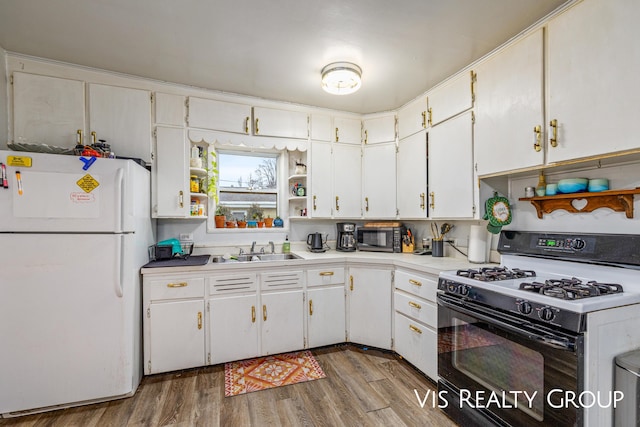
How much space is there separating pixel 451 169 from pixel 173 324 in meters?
2.53

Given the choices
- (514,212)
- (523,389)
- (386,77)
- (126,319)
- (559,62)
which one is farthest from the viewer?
(386,77)

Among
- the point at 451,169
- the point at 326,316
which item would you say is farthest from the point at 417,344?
the point at 451,169

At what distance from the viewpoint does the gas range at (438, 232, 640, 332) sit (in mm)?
1253

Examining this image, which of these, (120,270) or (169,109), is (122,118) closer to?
(169,109)

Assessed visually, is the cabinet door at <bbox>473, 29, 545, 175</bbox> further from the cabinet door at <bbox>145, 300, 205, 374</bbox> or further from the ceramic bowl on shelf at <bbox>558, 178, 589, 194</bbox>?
the cabinet door at <bbox>145, 300, 205, 374</bbox>

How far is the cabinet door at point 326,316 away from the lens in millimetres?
Answer: 2633

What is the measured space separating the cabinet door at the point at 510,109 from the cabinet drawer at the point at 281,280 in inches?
66.8

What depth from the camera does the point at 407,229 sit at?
306cm

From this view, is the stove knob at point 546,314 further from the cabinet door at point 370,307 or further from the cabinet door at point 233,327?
the cabinet door at point 233,327

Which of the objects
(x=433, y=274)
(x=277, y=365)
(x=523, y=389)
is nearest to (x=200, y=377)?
(x=277, y=365)

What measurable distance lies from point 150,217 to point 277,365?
1645 millimetres

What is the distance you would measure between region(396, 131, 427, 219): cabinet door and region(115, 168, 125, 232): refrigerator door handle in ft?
7.85

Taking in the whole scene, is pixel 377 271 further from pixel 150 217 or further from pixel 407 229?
pixel 150 217

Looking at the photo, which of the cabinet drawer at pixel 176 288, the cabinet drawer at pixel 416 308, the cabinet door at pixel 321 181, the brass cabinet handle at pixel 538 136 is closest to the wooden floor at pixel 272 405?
the cabinet drawer at pixel 416 308
